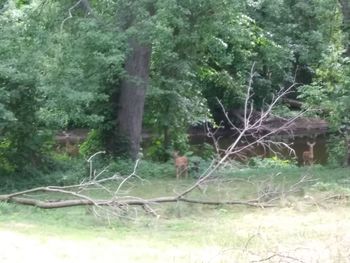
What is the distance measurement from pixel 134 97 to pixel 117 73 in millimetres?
1421

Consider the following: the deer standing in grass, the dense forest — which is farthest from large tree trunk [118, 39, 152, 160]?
the deer standing in grass

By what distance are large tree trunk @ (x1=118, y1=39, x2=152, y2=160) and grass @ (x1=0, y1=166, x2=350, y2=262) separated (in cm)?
478

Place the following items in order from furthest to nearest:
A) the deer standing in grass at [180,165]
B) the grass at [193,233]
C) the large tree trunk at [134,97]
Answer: the large tree trunk at [134,97]
the deer standing in grass at [180,165]
the grass at [193,233]

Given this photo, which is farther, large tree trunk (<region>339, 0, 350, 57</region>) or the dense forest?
large tree trunk (<region>339, 0, 350, 57</region>)

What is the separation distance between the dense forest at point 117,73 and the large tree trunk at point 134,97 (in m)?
0.02

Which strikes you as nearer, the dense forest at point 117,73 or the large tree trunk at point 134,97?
the dense forest at point 117,73

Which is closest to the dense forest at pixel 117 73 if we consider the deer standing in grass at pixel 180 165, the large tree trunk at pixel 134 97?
the large tree trunk at pixel 134 97

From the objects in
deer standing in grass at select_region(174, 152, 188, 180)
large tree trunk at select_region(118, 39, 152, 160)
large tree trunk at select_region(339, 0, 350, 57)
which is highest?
large tree trunk at select_region(339, 0, 350, 57)

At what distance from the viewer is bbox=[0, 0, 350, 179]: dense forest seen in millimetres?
13859

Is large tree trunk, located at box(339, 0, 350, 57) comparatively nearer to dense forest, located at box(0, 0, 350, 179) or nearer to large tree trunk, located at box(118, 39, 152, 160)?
dense forest, located at box(0, 0, 350, 179)

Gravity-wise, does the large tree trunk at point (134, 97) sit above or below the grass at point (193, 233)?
above

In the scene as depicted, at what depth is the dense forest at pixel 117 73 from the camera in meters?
13.9

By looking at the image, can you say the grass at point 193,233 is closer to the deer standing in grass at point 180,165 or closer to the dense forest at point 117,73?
the dense forest at point 117,73

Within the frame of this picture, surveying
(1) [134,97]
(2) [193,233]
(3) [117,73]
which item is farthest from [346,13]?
(2) [193,233]
